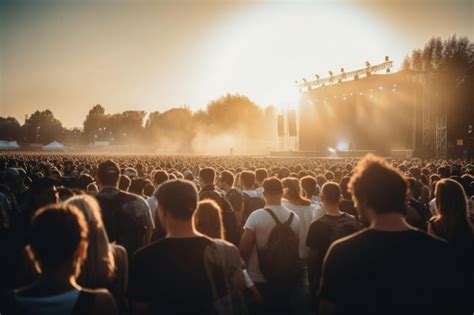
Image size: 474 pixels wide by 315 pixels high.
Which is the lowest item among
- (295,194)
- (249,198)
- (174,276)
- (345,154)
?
(345,154)

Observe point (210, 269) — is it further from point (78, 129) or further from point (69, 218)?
point (78, 129)

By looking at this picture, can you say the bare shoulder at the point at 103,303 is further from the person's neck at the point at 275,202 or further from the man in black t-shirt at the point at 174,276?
the person's neck at the point at 275,202

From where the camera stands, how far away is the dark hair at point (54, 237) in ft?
6.88

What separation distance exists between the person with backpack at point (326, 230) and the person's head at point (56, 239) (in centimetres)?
268

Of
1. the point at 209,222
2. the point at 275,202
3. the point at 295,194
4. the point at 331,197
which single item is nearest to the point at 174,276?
the point at 209,222

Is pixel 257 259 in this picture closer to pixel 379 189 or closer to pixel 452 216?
pixel 452 216

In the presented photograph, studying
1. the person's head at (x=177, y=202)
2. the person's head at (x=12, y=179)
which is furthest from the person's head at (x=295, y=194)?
the person's head at (x=12, y=179)

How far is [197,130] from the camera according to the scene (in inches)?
4609

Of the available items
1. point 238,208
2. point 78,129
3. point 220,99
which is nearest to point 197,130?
point 220,99

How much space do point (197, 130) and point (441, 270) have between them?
4547 inches

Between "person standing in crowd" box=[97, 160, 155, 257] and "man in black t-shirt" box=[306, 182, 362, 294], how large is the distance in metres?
1.70

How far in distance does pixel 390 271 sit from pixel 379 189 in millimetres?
439

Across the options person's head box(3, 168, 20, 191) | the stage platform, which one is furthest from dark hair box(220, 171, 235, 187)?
the stage platform

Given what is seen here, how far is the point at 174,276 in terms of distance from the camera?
2699 millimetres
